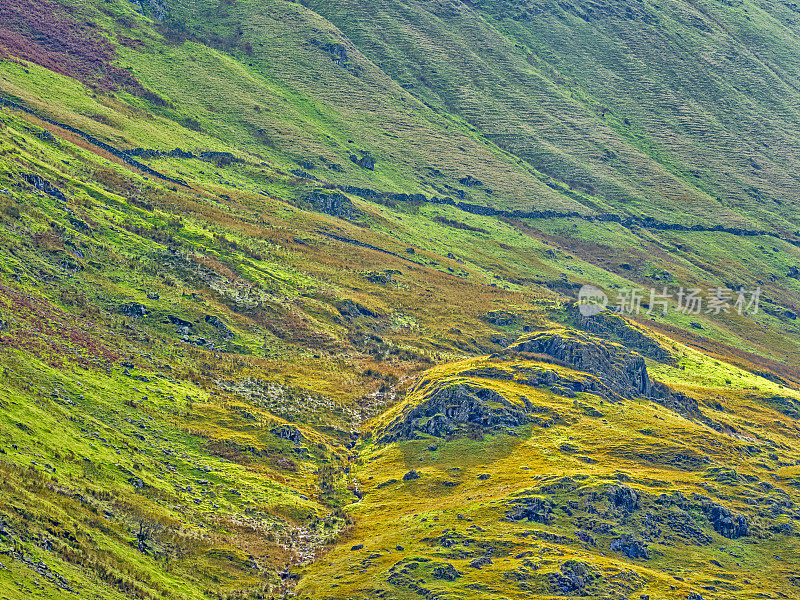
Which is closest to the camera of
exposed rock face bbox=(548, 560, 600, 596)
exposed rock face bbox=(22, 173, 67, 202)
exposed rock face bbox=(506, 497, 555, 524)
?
exposed rock face bbox=(548, 560, 600, 596)

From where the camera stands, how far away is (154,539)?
1955 inches

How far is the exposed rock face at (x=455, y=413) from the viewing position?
76125 mm

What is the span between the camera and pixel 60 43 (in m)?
166

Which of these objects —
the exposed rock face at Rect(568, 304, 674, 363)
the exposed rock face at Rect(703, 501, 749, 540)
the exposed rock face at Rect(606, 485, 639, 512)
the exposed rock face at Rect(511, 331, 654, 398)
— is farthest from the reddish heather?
the exposed rock face at Rect(703, 501, 749, 540)

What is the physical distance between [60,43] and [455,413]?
142 m

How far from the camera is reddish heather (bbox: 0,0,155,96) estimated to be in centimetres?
15488

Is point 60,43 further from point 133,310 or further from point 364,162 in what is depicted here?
point 133,310

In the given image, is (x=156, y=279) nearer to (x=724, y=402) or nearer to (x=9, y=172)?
(x=9, y=172)

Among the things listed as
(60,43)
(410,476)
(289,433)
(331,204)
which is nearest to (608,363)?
(410,476)

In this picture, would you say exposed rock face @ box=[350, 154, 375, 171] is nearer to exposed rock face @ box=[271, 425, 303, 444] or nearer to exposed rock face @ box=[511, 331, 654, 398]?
exposed rock face @ box=[511, 331, 654, 398]

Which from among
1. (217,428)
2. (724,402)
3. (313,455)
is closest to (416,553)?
(313,455)

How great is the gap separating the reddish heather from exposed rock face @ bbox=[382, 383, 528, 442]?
12105cm

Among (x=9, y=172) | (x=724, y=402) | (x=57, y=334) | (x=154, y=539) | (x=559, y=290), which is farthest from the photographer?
(x=559, y=290)

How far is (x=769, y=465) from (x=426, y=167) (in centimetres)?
13328
